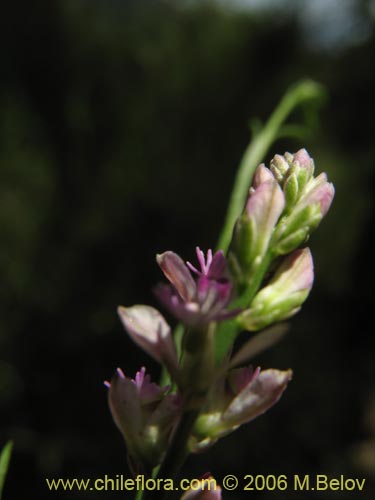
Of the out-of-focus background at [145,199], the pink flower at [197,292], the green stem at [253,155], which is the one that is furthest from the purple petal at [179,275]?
the out-of-focus background at [145,199]

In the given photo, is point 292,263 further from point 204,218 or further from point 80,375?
point 204,218

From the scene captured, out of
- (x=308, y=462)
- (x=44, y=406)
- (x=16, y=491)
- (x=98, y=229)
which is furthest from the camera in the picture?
(x=308, y=462)

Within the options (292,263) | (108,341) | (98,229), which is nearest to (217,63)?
(98,229)

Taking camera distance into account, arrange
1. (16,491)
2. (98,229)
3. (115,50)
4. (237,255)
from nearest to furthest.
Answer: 1. (237,255)
2. (16,491)
3. (98,229)
4. (115,50)

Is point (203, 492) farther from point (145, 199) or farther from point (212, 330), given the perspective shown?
point (145, 199)

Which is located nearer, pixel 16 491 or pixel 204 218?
pixel 16 491

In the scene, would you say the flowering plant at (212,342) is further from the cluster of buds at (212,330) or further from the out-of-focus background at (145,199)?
the out-of-focus background at (145,199)

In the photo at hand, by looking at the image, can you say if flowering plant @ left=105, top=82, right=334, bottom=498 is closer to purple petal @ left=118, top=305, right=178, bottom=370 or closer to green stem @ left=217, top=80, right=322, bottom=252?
purple petal @ left=118, top=305, right=178, bottom=370

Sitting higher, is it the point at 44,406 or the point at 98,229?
the point at 98,229
